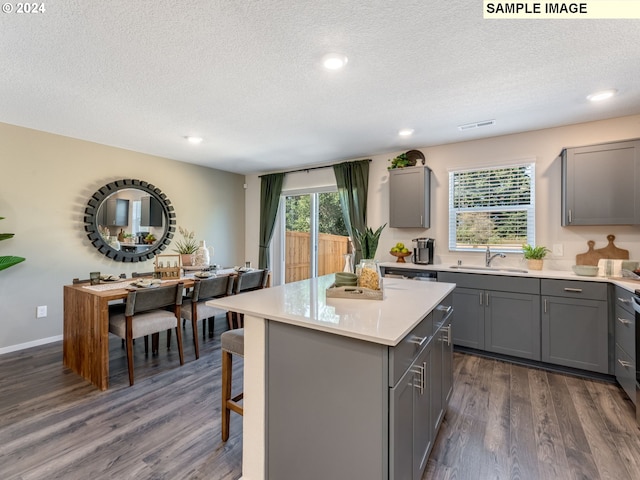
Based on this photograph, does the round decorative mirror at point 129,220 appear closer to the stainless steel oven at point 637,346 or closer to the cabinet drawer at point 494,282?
the cabinet drawer at point 494,282

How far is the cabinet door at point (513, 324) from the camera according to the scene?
9.60 ft

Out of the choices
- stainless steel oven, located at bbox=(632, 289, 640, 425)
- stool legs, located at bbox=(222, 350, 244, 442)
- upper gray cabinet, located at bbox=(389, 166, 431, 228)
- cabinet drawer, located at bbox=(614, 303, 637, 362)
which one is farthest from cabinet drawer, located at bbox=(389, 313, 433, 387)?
upper gray cabinet, located at bbox=(389, 166, 431, 228)

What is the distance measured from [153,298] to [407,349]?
2.39 metres

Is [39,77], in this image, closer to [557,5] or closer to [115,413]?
[115,413]

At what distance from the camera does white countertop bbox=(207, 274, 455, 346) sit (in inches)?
47.6

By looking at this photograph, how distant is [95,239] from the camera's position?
12.8 feet

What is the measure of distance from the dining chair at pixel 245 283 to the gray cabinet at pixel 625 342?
345 cm

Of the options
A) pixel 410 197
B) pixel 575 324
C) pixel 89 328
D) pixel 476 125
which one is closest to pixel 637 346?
pixel 575 324

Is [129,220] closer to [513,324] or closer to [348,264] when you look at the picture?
[348,264]

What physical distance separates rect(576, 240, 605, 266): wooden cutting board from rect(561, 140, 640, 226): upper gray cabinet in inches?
13.4

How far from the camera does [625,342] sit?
7.80 ft

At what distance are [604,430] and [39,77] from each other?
189 inches

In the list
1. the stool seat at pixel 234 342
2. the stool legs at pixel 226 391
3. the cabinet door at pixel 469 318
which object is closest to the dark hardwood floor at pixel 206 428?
the stool legs at pixel 226 391

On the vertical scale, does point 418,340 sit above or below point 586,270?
below
